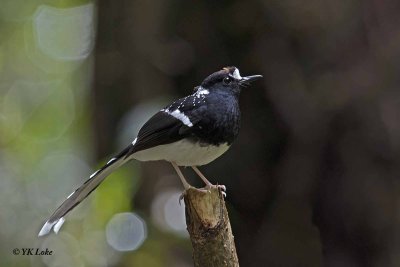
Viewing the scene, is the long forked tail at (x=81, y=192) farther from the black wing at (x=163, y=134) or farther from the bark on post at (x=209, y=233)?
the bark on post at (x=209, y=233)

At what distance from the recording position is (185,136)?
10.3 feet

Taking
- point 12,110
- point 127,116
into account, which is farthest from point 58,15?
point 127,116

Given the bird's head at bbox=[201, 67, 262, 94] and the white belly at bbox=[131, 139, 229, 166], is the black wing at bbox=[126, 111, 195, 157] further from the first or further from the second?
the bird's head at bbox=[201, 67, 262, 94]

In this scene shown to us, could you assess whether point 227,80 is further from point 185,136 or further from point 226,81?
point 185,136

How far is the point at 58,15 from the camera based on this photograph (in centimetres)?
624

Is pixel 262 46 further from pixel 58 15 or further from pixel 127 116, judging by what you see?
pixel 58 15

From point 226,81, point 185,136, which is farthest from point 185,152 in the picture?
point 226,81

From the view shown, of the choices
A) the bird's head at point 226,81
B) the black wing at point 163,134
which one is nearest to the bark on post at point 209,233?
the black wing at point 163,134

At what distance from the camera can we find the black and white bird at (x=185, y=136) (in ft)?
10.3

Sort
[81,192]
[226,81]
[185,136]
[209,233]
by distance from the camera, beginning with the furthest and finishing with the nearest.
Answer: [226,81], [81,192], [185,136], [209,233]

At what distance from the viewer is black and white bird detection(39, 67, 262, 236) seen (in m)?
3.14

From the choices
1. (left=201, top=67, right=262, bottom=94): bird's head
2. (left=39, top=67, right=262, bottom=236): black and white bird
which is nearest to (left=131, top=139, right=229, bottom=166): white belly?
(left=39, top=67, right=262, bottom=236): black and white bird

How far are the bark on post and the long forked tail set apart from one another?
2.20 ft

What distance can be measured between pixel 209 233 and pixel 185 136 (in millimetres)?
658
